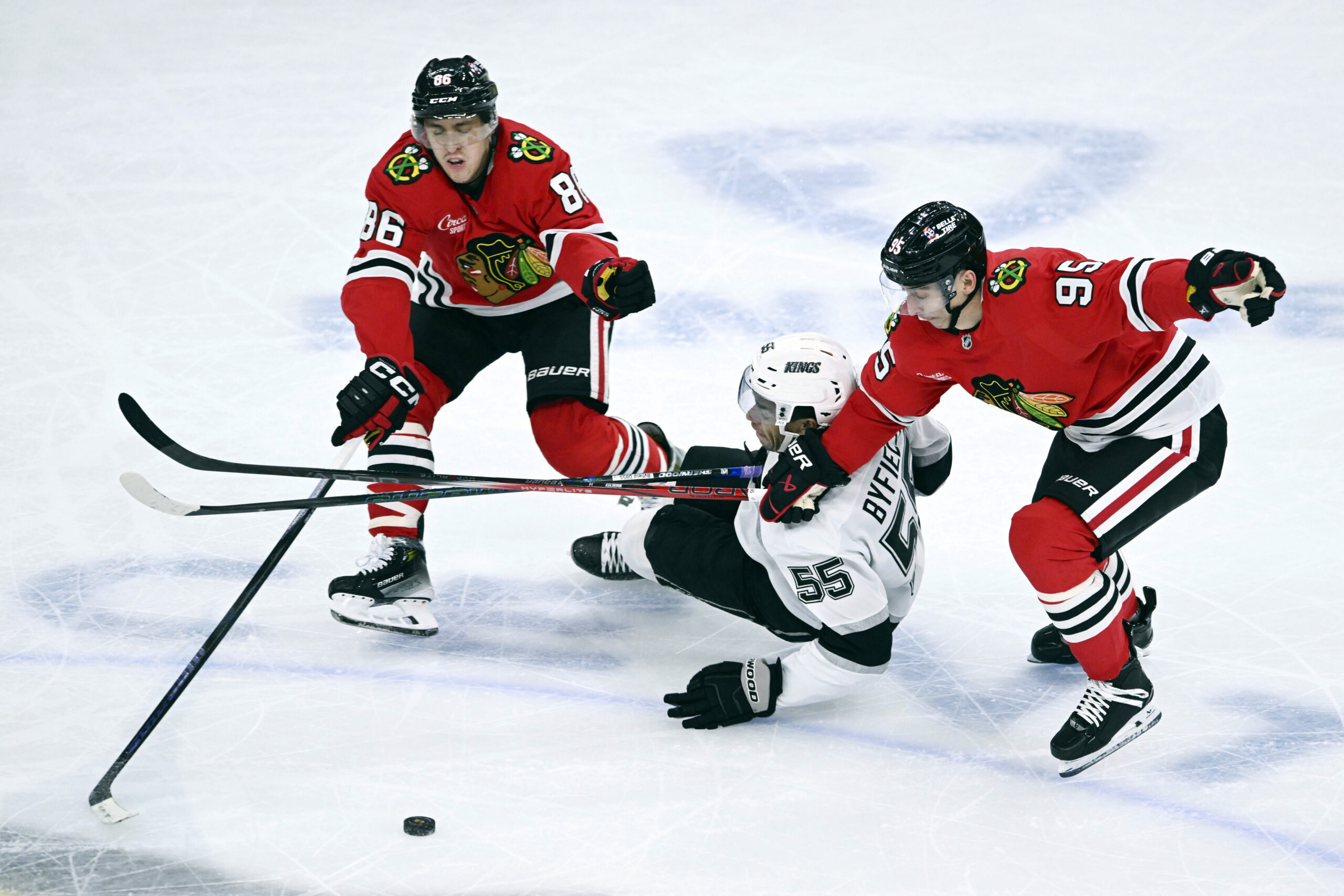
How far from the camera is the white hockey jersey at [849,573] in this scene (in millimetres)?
2861

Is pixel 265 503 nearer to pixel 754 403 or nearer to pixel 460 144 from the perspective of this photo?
pixel 460 144

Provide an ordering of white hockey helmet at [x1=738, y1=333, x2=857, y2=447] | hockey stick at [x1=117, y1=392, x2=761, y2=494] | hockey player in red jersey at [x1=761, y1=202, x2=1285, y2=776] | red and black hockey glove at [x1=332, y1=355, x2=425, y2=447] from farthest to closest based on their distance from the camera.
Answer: red and black hockey glove at [x1=332, y1=355, x2=425, y2=447], white hockey helmet at [x1=738, y1=333, x2=857, y2=447], hockey stick at [x1=117, y1=392, x2=761, y2=494], hockey player in red jersey at [x1=761, y1=202, x2=1285, y2=776]

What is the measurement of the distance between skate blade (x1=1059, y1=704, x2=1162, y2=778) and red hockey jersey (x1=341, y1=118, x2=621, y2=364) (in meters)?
1.63

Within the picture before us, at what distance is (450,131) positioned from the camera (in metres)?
3.24

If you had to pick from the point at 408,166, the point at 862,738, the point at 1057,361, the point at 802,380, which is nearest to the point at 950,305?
the point at 1057,361

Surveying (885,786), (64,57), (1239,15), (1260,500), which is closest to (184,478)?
(885,786)

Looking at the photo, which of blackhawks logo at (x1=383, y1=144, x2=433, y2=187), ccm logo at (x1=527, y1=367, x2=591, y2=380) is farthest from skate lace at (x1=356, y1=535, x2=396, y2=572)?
blackhawks logo at (x1=383, y1=144, x2=433, y2=187)

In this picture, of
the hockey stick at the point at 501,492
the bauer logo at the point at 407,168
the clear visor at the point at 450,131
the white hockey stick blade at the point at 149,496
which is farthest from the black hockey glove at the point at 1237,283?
the white hockey stick blade at the point at 149,496

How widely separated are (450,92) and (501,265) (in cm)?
53

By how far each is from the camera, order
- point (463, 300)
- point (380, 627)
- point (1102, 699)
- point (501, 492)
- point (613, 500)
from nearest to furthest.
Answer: point (1102, 699)
point (501, 492)
point (380, 627)
point (463, 300)
point (613, 500)

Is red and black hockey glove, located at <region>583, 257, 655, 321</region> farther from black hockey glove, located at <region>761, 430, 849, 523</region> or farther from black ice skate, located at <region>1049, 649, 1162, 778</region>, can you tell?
black ice skate, located at <region>1049, 649, 1162, 778</region>

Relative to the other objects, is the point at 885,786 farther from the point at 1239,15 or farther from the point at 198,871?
the point at 1239,15

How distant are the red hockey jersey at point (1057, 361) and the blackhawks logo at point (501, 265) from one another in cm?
106

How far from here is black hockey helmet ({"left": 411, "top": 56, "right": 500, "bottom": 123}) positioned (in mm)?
3180
